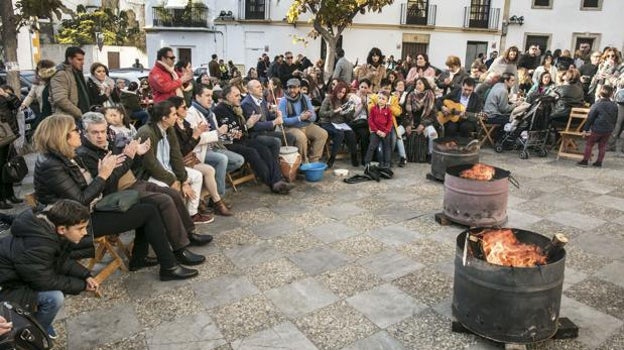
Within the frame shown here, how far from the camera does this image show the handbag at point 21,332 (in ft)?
8.18

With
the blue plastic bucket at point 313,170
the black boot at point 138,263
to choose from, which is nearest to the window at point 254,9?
the blue plastic bucket at point 313,170

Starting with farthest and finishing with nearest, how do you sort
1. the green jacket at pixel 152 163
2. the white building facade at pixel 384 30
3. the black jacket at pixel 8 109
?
the white building facade at pixel 384 30 → the black jacket at pixel 8 109 → the green jacket at pixel 152 163

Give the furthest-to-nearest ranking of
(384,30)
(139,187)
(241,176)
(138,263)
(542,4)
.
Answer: (384,30) → (542,4) → (241,176) → (139,187) → (138,263)

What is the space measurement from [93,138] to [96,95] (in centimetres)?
308

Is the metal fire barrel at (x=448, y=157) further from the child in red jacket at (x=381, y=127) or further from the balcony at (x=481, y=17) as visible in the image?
the balcony at (x=481, y=17)

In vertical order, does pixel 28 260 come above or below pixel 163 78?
below

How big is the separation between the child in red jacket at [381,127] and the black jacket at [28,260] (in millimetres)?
5557

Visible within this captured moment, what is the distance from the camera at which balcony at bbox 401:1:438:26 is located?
86.1 ft

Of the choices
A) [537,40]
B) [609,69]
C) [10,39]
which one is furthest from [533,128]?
[537,40]

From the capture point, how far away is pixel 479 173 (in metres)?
5.39

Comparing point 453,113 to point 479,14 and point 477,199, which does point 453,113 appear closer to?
point 477,199

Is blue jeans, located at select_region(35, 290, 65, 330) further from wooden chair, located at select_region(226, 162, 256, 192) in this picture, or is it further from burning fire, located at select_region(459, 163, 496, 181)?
burning fire, located at select_region(459, 163, 496, 181)

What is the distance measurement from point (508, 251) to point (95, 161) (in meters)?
3.28

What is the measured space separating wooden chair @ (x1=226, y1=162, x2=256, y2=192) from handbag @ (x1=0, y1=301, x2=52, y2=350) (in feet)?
13.1
